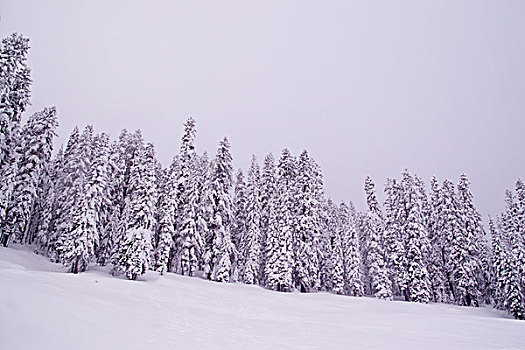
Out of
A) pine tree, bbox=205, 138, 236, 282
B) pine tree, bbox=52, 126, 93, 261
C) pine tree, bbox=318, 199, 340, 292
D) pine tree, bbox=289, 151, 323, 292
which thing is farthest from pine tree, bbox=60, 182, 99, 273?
pine tree, bbox=318, 199, 340, 292

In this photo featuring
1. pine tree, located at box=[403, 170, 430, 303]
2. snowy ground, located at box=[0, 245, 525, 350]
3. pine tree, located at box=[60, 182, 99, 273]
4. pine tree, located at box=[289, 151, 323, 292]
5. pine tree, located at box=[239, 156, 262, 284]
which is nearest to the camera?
snowy ground, located at box=[0, 245, 525, 350]

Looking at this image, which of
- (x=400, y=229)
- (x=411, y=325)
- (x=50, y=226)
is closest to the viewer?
(x=411, y=325)

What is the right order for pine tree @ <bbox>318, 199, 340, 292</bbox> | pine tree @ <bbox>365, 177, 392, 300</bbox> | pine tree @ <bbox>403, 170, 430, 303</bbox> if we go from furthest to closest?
1. pine tree @ <bbox>318, 199, 340, 292</bbox>
2. pine tree @ <bbox>365, 177, 392, 300</bbox>
3. pine tree @ <bbox>403, 170, 430, 303</bbox>

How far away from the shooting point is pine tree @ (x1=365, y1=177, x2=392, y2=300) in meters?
45.2

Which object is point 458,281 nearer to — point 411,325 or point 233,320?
point 411,325

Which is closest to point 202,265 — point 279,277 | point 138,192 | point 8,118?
point 279,277

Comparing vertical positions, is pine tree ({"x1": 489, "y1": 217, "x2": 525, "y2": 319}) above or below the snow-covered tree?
below

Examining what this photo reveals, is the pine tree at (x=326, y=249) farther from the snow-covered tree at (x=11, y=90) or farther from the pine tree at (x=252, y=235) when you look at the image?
the snow-covered tree at (x=11, y=90)

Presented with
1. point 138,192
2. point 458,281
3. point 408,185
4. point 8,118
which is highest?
point 408,185

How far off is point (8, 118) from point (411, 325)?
35938 millimetres

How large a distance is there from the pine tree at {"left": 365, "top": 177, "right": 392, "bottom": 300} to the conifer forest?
0.57 ft

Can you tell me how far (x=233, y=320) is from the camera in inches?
766

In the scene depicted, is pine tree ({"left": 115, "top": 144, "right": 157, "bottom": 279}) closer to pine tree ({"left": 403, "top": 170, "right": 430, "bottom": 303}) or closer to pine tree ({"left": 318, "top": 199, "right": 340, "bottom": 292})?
pine tree ({"left": 318, "top": 199, "right": 340, "bottom": 292})

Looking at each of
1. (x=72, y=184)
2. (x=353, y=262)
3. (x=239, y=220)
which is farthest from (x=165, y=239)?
(x=353, y=262)
